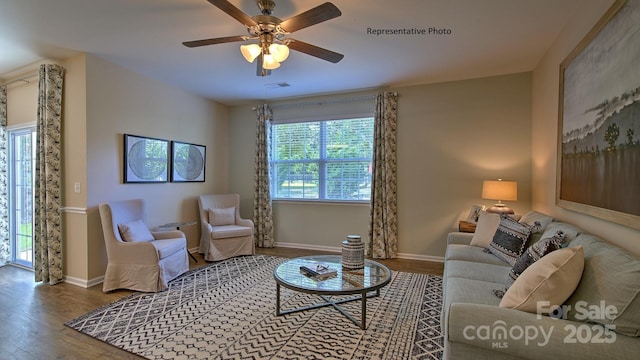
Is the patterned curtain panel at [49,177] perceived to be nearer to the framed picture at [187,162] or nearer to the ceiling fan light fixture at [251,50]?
the framed picture at [187,162]

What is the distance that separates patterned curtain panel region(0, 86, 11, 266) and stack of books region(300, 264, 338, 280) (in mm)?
4368

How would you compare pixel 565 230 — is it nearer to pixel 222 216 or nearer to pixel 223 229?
pixel 223 229

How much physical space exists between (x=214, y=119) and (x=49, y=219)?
8.96 ft

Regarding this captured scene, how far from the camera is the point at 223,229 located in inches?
170

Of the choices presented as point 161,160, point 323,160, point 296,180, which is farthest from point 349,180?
point 161,160

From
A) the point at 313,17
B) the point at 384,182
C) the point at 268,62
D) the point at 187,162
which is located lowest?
the point at 384,182

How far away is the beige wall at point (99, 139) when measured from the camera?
3303 millimetres

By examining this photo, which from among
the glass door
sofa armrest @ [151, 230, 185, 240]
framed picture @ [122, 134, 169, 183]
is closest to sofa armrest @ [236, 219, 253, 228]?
sofa armrest @ [151, 230, 185, 240]

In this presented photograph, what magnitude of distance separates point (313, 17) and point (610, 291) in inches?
82.9

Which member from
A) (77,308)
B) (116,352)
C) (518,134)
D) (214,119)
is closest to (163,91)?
(214,119)

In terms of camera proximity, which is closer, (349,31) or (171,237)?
(349,31)

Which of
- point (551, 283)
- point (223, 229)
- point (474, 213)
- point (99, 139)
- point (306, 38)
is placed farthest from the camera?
point (223, 229)

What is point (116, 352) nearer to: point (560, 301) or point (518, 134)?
point (560, 301)

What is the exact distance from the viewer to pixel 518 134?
3.87 meters
